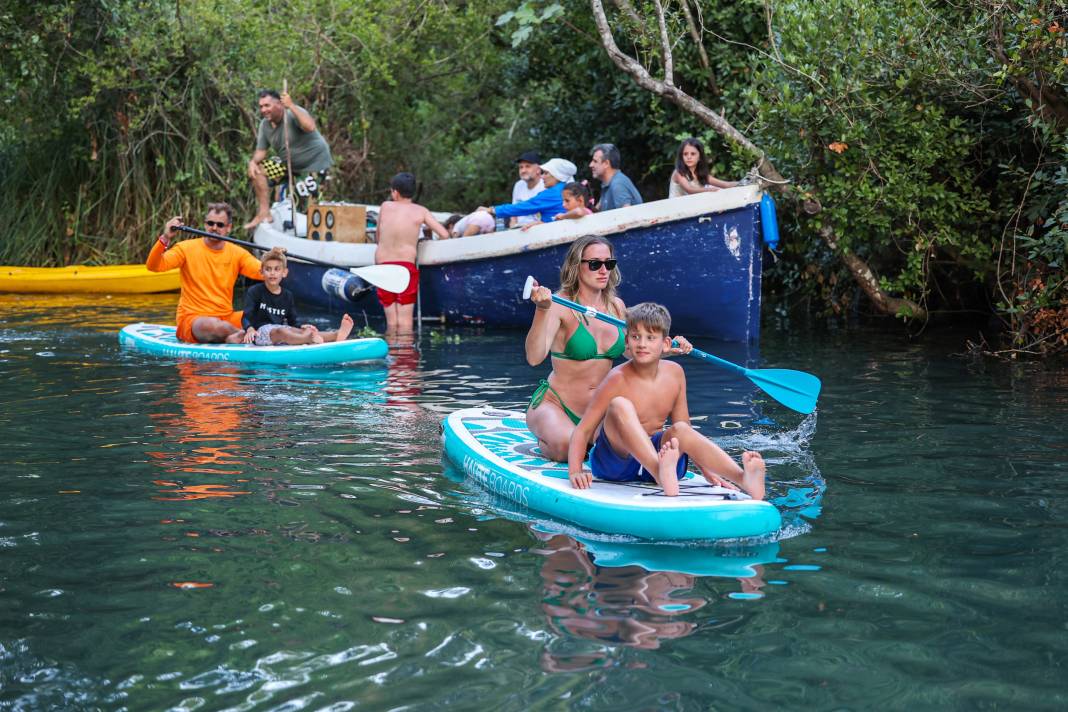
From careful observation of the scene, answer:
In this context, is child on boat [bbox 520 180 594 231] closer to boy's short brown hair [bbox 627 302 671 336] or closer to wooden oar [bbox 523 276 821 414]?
wooden oar [bbox 523 276 821 414]

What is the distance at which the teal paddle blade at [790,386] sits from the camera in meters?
5.74

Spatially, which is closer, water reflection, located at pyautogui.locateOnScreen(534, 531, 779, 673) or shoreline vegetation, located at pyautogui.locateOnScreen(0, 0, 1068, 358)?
water reflection, located at pyautogui.locateOnScreen(534, 531, 779, 673)

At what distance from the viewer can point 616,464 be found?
4.97 metres

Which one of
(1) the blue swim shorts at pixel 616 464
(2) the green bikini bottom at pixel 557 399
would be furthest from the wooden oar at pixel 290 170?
(1) the blue swim shorts at pixel 616 464

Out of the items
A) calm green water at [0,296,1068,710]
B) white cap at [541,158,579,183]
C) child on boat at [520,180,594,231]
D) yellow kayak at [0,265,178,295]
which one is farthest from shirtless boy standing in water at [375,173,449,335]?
yellow kayak at [0,265,178,295]

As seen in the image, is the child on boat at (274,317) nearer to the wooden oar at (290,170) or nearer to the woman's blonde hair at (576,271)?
the wooden oar at (290,170)

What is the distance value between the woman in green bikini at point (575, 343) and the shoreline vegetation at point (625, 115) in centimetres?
449

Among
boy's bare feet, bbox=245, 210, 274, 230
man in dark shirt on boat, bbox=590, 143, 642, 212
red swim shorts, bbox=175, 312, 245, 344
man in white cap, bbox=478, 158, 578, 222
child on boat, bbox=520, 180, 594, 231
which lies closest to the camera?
red swim shorts, bbox=175, 312, 245, 344

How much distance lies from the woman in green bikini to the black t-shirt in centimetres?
433

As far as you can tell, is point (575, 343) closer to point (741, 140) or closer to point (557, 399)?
point (557, 399)

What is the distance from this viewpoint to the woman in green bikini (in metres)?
5.29

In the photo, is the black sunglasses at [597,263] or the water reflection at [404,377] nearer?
the black sunglasses at [597,263]

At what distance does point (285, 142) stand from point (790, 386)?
25.7 ft

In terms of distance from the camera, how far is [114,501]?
5016 millimetres
